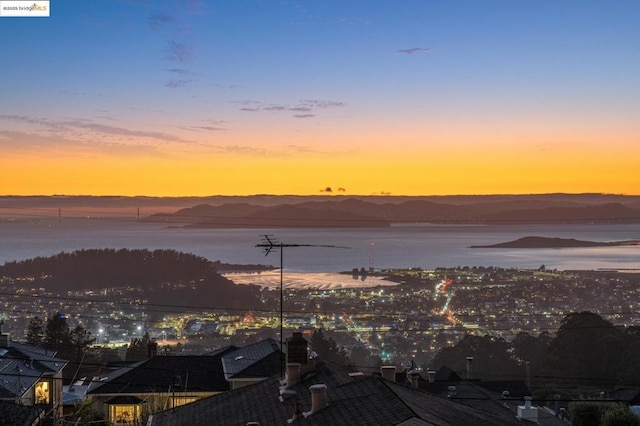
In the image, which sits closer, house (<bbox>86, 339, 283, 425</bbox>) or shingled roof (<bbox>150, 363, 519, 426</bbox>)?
shingled roof (<bbox>150, 363, 519, 426</bbox>)

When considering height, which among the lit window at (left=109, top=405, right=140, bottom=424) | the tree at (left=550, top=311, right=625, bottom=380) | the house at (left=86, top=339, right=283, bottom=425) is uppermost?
the house at (left=86, top=339, right=283, bottom=425)

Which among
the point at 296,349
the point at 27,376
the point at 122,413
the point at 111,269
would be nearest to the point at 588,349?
the point at 122,413

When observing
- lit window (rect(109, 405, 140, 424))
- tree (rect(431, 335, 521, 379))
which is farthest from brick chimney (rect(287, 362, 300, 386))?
tree (rect(431, 335, 521, 379))

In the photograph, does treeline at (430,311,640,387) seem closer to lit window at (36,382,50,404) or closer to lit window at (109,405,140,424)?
lit window at (109,405,140,424)

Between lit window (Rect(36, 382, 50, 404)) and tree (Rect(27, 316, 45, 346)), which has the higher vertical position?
lit window (Rect(36, 382, 50, 404))

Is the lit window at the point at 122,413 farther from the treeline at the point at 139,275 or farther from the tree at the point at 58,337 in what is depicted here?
the treeline at the point at 139,275

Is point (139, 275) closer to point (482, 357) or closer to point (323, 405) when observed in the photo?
point (482, 357)

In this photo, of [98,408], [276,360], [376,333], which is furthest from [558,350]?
[98,408]
